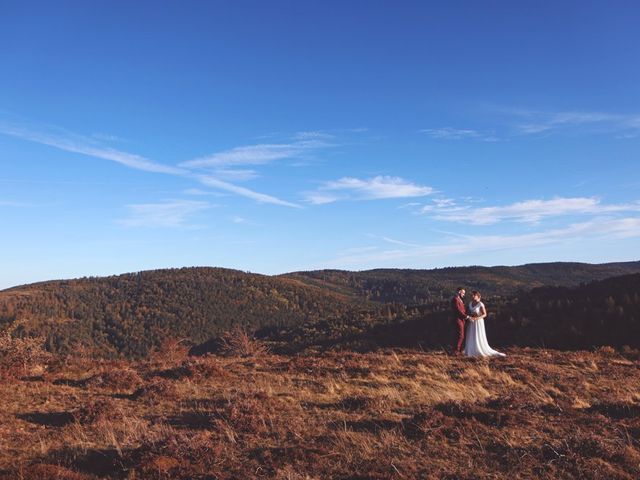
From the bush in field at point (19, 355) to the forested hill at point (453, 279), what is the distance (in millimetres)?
80646

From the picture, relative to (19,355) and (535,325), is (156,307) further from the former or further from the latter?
(19,355)

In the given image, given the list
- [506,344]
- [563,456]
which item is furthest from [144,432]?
[506,344]

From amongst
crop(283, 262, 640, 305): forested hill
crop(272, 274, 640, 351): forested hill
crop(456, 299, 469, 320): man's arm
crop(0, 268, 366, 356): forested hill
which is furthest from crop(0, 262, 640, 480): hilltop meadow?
crop(283, 262, 640, 305): forested hill

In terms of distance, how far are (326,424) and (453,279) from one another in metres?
108

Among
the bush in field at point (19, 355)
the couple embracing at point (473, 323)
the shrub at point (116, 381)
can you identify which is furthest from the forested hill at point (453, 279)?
the shrub at point (116, 381)

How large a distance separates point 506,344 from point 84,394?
18624 millimetres

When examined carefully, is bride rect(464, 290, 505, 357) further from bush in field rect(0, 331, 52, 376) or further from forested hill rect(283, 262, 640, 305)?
forested hill rect(283, 262, 640, 305)

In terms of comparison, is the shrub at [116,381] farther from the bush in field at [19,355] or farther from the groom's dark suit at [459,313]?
the groom's dark suit at [459,313]

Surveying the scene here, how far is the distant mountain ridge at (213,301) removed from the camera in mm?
58281

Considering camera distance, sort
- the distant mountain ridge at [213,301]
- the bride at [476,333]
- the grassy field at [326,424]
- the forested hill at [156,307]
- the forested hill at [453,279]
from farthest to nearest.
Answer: the forested hill at [453,279] → the forested hill at [156,307] → the distant mountain ridge at [213,301] → the bride at [476,333] → the grassy field at [326,424]

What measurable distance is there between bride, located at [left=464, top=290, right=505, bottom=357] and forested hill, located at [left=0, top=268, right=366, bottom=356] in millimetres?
42992

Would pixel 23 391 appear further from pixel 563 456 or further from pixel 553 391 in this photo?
pixel 553 391

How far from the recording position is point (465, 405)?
8.18 m

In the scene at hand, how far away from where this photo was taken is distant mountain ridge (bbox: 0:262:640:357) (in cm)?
5828
